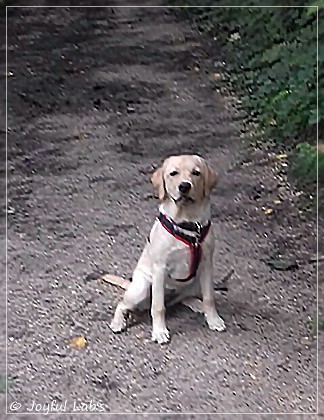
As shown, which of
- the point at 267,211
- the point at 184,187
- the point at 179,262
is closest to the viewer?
the point at 184,187

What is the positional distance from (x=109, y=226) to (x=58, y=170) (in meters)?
0.18

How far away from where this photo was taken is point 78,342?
167 centimetres

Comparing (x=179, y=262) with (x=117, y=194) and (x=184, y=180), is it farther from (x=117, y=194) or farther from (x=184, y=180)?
(x=117, y=194)

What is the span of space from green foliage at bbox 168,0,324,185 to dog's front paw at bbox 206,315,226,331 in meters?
0.36

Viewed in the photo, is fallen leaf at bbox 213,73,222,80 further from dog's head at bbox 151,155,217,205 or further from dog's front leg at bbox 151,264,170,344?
dog's front leg at bbox 151,264,170,344

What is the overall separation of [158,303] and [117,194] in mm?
336

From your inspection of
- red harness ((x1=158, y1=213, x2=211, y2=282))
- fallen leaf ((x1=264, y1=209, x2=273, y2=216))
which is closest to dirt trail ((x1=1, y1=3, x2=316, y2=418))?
fallen leaf ((x1=264, y1=209, x2=273, y2=216))

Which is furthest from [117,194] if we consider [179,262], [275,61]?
[275,61]

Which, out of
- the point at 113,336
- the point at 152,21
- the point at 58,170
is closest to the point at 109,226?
the point at 58,170

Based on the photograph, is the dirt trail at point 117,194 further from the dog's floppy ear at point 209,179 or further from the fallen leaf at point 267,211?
the dog's floppy ear at point 209,179

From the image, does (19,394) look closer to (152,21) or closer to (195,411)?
(195,411)

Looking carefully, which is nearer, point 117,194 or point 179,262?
point 179,262

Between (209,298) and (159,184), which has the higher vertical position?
(159,184)

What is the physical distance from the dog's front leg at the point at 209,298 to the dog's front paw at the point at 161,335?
9 centimetres
